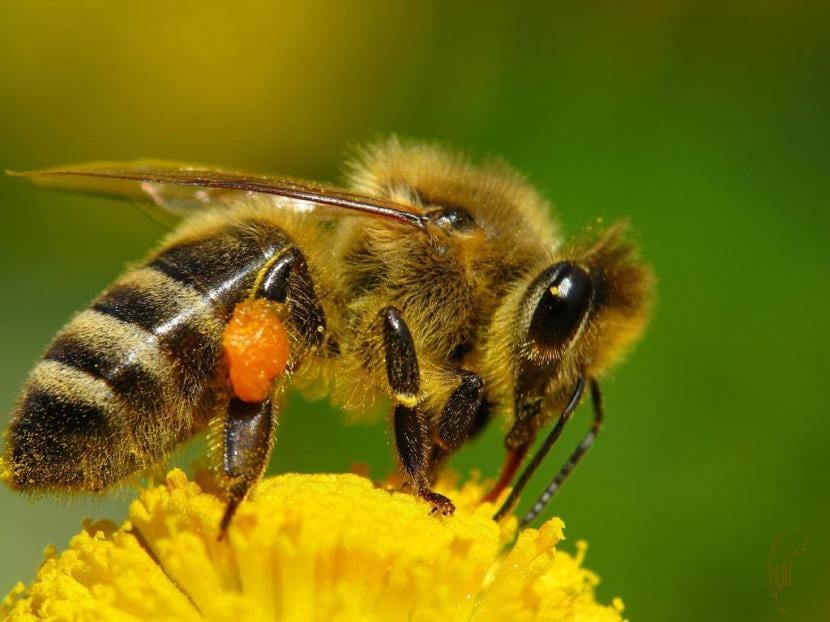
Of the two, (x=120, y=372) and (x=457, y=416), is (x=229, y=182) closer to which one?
(x=120, y=372)

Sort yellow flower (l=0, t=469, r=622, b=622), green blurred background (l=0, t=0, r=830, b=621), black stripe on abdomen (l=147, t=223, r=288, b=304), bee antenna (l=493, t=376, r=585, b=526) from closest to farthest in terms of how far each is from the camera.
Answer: yellow flower (l=0, t=469, r=622, b=622), black stripe on abdomen (l=147, t=223, r=288, b=304), bee antenna (l=493, t=376, r=585, b=526), green blurred background (l=0, t=0, r=830, b=621)

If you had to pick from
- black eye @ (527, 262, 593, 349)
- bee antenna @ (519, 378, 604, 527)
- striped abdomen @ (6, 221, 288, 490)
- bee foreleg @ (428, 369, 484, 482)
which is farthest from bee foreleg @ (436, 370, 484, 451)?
striped abdomen @ (6, 221, 288, 490)

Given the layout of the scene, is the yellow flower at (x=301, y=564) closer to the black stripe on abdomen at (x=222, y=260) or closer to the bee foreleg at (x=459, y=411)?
the bee foreleg at (x=459, y=411)

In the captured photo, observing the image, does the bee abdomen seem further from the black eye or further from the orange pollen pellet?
the black eye

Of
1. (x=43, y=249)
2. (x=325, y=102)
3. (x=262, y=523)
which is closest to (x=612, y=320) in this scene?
(x=262, y=523)

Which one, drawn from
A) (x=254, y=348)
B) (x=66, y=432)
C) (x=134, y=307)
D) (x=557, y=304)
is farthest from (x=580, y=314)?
(x=66, y=432)

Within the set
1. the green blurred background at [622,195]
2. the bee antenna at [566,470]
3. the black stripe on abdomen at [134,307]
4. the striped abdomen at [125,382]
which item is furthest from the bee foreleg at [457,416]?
the green blurred background at [622,195]

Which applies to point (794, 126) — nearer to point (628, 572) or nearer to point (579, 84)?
point (579, 84)
